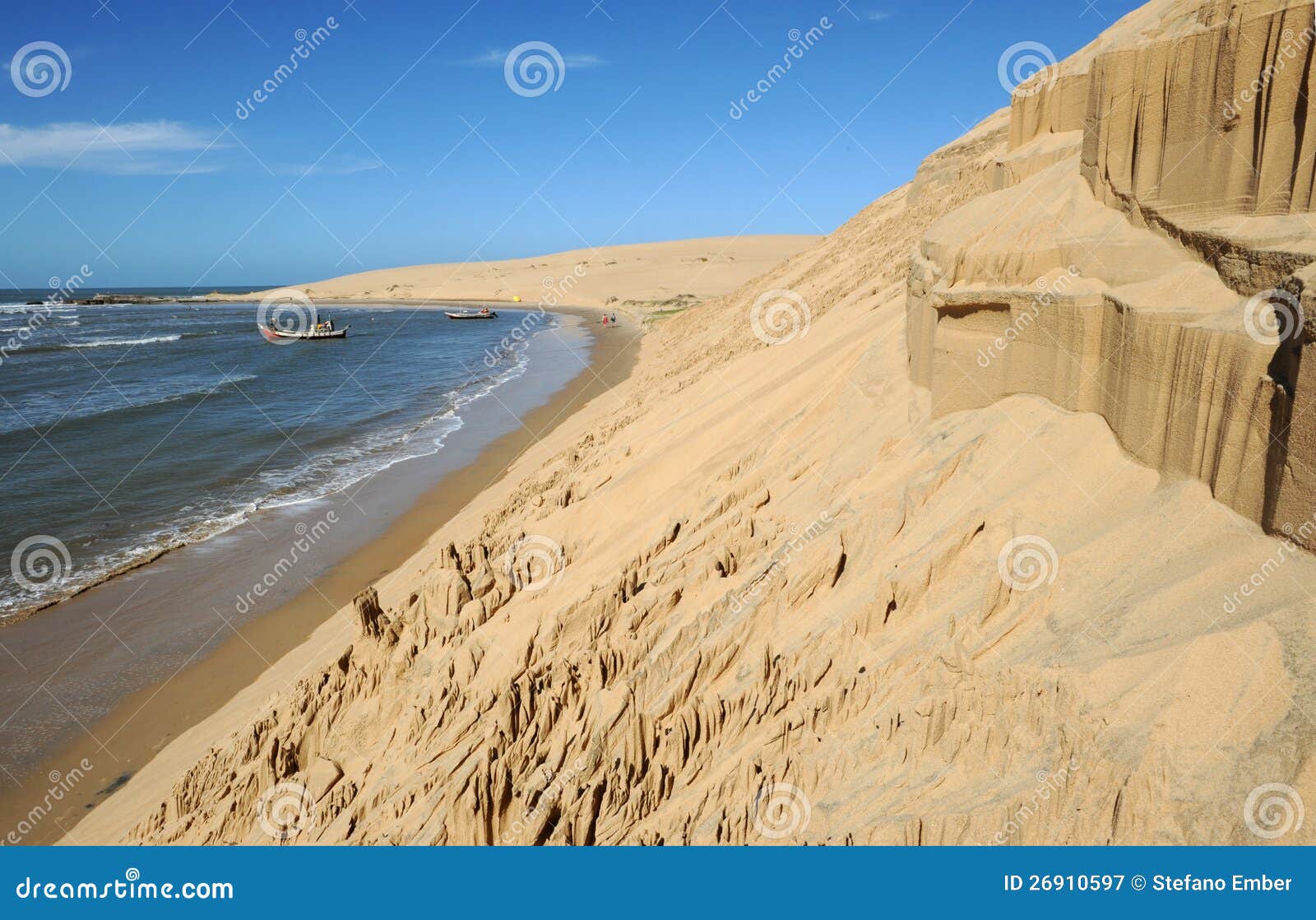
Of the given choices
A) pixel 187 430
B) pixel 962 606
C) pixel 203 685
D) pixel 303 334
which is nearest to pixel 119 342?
pixel 303 334

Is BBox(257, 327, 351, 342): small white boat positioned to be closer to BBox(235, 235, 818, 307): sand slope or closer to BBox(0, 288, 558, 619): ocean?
BBox(0, 288, 558, 619): ocean

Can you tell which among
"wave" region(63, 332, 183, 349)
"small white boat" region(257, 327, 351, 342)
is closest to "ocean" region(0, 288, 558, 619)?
"wave" region(63, 332, 183, 349)

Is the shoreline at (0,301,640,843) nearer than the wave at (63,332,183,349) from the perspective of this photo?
Yes

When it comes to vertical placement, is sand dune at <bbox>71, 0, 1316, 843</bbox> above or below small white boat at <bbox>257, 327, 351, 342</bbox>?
below

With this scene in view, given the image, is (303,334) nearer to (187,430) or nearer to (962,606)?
(187,430)

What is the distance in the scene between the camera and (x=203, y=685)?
1023 cm

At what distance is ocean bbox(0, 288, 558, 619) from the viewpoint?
50.1 feet

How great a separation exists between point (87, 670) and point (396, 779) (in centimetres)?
696

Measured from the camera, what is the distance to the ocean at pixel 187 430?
15.3 metres

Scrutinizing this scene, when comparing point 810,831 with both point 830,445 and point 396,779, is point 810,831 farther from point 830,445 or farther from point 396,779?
point 830,445

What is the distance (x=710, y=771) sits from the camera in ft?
18.2

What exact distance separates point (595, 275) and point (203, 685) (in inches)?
3097

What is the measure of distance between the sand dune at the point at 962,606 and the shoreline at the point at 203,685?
49cm

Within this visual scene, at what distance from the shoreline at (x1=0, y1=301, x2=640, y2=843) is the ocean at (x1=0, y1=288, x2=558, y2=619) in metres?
3.10
